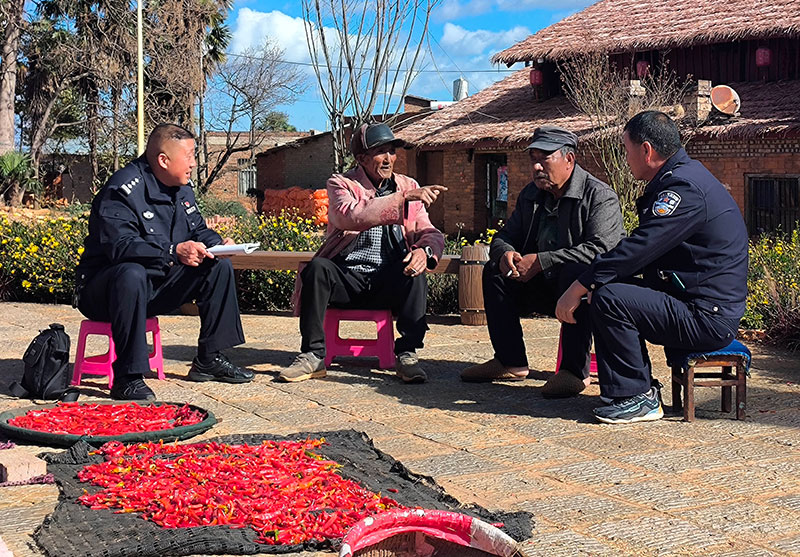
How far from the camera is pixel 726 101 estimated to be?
20.2 metres

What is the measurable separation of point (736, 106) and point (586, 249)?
49.5ft

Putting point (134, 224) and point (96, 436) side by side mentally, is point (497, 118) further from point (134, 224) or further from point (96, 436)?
point (96, 436)

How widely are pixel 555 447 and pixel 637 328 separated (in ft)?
2.72

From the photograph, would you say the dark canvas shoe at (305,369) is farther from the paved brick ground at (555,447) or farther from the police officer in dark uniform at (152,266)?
the police officer in dark uniform at (152,266)

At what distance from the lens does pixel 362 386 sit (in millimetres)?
6734

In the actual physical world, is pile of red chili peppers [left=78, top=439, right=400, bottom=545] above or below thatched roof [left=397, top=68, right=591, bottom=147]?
below

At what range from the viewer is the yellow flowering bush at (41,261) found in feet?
37.6

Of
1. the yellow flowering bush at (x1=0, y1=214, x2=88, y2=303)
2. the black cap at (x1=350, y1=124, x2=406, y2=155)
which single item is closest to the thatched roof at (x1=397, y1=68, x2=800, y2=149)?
the yellow flowering bush at (x1=0, y1=214, x2=88, y2=303)

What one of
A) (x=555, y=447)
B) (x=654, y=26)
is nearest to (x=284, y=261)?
(x=555, y=447)

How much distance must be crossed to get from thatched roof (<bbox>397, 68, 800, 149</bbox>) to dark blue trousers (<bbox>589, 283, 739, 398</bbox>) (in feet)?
47.1

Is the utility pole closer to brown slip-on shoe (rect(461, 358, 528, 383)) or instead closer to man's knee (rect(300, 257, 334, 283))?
man's knee (rect(300, 257, 334, 283))

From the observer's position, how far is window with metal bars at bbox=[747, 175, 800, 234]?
19.8 m

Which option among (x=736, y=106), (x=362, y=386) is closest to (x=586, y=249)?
(x=362, y=386)

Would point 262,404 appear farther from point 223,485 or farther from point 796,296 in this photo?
point 796,296
